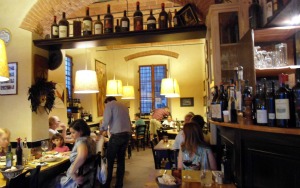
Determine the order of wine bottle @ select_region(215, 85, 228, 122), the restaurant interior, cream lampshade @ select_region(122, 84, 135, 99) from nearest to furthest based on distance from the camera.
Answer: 1. the restaurant interior
2. wine bottle @ select_region(215, 85, 228, 122)
3. cream lampshade @ select_region(122, 84, 135, 99)

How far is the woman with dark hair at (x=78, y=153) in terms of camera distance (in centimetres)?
279

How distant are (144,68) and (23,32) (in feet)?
23.0

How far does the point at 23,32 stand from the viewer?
396 cm

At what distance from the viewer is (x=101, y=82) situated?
9.16 meters

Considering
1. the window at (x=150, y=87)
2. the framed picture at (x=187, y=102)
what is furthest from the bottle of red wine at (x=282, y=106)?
the window at (x=150, y=87)

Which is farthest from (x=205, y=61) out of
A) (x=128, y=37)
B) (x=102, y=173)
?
(x=102, y=173)

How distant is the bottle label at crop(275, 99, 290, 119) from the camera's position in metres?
1.45

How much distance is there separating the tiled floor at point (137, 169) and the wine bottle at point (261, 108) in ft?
11.1

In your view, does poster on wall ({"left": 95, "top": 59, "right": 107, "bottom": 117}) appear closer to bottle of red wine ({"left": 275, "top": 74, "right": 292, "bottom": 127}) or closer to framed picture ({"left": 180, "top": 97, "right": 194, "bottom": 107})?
framed picture ({"left": 180, "top": 97, "right": 194, "bottom": 107})

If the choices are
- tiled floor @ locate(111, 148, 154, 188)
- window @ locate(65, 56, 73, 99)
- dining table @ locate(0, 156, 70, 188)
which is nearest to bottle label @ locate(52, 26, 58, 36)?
dining table @ locate(0, 156, 70, 188)

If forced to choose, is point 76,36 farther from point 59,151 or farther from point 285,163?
point 285,163

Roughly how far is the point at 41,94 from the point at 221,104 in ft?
9.28

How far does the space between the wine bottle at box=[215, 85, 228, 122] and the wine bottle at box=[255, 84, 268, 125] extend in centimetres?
65

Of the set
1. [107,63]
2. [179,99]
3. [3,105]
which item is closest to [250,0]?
[3,105]
